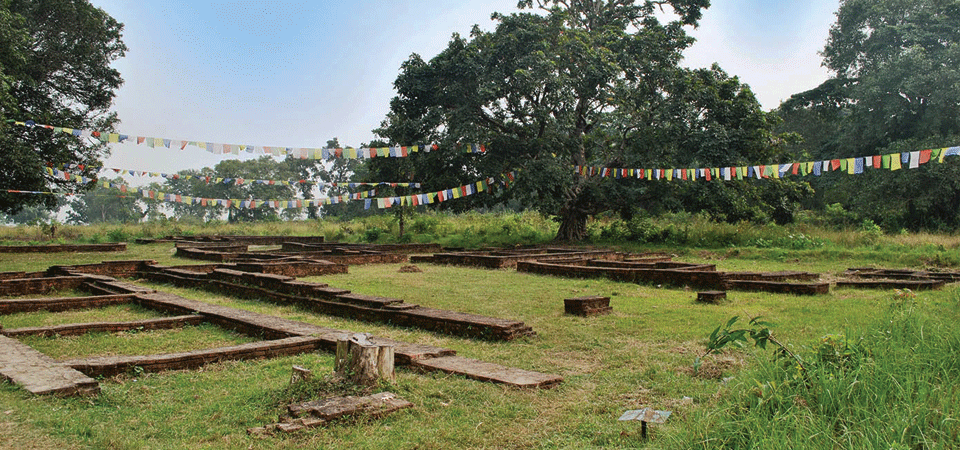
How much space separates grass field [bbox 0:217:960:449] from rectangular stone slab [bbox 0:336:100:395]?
10cm

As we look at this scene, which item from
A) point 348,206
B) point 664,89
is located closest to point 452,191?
point 664,89

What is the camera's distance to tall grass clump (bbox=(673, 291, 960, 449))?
9.23 ft

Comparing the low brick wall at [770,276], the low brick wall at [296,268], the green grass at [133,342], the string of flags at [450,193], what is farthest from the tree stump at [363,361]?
the string of flags at [450,193]

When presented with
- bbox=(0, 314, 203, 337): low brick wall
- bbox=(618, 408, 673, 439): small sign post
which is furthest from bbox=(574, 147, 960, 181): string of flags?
bbox=(0, 314, 203, 337): low brick wall

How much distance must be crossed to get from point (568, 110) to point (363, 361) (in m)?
16.7

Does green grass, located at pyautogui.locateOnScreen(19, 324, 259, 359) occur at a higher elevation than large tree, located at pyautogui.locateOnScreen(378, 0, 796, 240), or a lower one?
lower

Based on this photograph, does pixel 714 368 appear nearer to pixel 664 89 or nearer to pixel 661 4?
pixel 664 89

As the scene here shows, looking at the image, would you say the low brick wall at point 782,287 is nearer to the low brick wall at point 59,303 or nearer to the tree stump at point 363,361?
the tree stump at point 363,361

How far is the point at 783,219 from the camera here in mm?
22484

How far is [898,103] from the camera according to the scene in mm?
25500

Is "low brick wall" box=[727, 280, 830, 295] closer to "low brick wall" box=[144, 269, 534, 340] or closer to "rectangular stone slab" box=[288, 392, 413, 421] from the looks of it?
"low brick wall" box=[144, 269, 534, 340]

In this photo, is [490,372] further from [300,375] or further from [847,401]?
[847,401]

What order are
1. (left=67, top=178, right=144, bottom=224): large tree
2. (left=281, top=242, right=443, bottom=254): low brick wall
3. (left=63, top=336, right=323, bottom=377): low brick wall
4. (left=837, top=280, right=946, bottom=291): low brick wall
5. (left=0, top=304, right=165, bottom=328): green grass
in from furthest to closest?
(left=67, top=178, right=144, bottom=224): large tree
(left=281, top=242, right=443, bottom=254): low brick wall
(left=837, top=280, right=946, bottom=291): low brick wall
(left=0, top=304, right=165, bottom=328): green grass
(left=63, top=336, right=323, bottom=377): low brick wall

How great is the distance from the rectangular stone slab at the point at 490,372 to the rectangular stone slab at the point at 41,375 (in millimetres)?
2214
